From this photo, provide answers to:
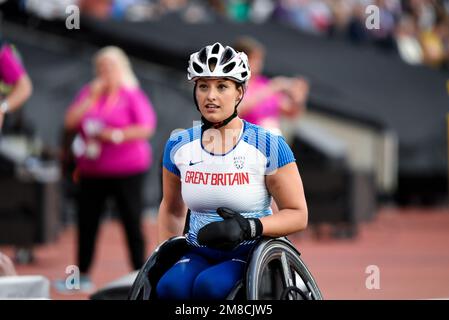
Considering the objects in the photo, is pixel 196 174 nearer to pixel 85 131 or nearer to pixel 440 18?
pixel 85 131

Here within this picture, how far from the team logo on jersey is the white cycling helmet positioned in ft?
1.14

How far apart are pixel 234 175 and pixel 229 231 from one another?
1.06 feet

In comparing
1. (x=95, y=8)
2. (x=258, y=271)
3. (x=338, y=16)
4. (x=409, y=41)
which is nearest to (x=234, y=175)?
(x=258, y=271)

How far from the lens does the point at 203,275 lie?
488 centimetres

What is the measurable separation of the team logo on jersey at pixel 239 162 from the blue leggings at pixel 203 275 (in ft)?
1.20

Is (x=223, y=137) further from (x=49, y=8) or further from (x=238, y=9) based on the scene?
(x=238, y=9)

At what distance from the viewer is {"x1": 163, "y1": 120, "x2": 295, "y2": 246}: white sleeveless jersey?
194 inches

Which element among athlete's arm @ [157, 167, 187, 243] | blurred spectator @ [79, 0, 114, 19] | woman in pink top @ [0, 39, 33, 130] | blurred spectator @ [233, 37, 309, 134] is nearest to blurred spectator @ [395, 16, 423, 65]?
blurred spectator @ [79, 0, 114, 19]

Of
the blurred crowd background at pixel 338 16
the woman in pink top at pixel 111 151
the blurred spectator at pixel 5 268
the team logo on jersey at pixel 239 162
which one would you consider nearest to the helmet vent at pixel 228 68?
the team logo on jersey at pixel 239 162

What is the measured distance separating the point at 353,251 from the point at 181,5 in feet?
22.3

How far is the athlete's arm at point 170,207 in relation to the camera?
17.1 ft

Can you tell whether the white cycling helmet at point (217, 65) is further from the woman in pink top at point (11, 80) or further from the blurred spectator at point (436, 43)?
the blurred spectator at point (436, 43)

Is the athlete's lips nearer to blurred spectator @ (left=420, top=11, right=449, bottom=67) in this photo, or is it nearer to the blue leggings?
the blue leggings
